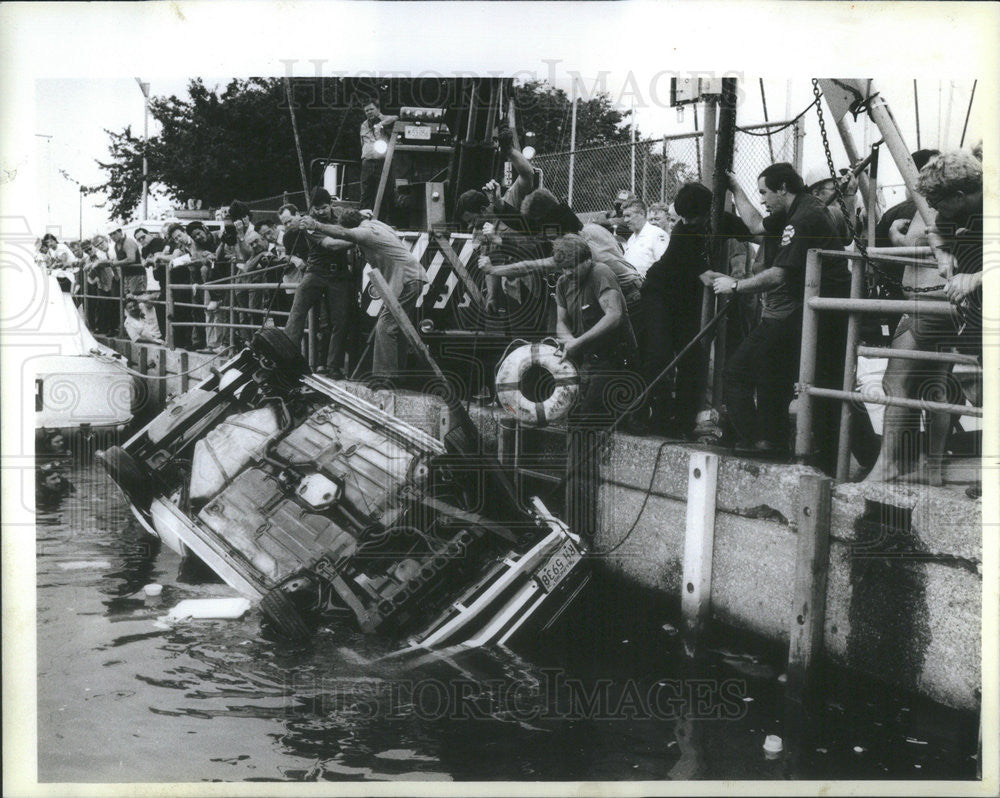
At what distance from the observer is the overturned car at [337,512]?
5684 mm

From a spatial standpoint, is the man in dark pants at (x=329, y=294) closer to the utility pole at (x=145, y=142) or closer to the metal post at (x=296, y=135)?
the metal post at (x=296, y=135)

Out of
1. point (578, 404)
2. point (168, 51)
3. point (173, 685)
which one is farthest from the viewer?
point (578, 404)

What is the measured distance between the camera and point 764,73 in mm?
4910

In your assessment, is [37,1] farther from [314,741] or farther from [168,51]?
[314,741]

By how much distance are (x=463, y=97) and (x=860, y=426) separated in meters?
4.13

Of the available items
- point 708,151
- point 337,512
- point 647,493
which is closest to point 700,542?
point 647,493

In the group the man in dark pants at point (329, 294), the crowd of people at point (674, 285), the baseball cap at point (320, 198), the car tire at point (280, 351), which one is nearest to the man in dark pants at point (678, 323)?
the crowd of people at point (674, 285)

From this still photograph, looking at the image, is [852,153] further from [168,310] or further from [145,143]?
[168,310]

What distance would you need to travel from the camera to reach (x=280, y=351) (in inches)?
272

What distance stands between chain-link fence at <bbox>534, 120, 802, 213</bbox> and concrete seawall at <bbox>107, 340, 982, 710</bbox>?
198 centimetres

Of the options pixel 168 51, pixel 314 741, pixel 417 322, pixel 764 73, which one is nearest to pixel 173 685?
pixel 314 741

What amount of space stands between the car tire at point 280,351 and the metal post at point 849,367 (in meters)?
3.56

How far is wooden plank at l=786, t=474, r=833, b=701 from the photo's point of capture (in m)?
4.93

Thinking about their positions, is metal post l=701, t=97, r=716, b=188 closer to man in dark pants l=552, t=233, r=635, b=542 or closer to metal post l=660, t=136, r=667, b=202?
man in dark pants l=552, t=233, r=635, b=542
